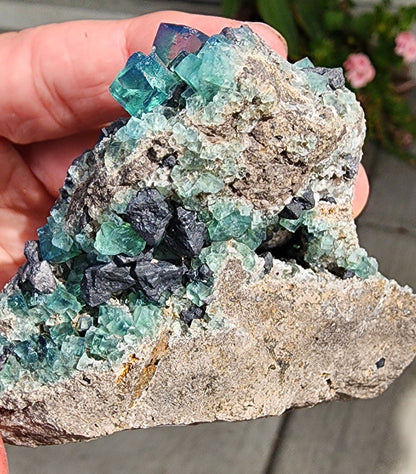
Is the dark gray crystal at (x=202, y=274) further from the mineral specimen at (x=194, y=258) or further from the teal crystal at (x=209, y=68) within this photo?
the teal crystal at (x=209, y=68)

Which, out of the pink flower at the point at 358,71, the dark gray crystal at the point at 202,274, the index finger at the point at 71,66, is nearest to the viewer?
the dark gray crystal at the point at 202,274

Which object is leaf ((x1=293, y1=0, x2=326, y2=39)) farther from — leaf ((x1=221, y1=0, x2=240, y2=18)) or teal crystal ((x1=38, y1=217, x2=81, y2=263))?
teal crystal ((x1=38, y1=217, x2=81, y2=263))

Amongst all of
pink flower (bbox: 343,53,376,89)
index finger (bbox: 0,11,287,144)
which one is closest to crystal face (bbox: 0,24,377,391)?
index finger (bbox: 0,11,287,144)

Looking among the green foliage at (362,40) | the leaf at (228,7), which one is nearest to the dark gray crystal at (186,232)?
the green foliage at (362,40)

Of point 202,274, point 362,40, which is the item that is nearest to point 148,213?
point 202,274

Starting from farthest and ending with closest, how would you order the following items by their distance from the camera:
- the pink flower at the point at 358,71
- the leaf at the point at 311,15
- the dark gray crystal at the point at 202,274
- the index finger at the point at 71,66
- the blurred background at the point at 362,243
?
the leaf at the point at 311,15, the pink flower at the point at 358,71, the blurred background at the point at 362,243, the index finger at the point at 71,66, the dark gray crystal at the point at 202,274

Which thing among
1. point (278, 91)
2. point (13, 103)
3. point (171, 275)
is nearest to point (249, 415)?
point (171, 275)
